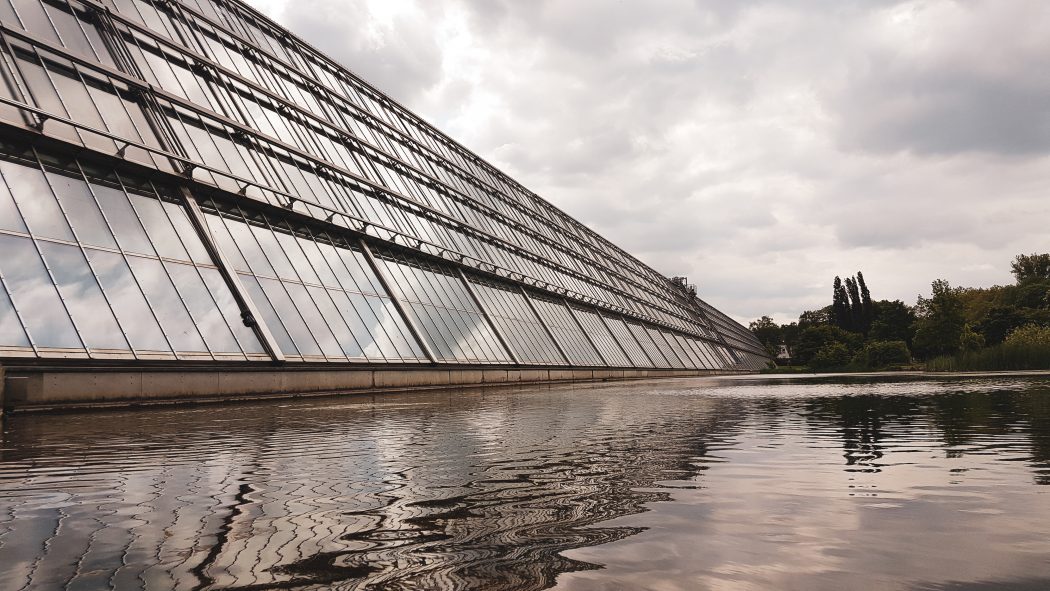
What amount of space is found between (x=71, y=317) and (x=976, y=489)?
14135 millimetres

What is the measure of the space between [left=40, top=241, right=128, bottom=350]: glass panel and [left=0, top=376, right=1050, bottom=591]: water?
6843 millimetres

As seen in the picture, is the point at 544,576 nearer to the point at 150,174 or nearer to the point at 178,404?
the point at 178,404

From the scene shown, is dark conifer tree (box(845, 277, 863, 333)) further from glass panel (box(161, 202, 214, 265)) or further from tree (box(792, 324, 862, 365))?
glass panel (box(161, 202, 214, 265))

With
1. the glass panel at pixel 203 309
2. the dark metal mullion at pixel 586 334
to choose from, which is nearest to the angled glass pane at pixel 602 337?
the dark metal mullion at pixel 586 334

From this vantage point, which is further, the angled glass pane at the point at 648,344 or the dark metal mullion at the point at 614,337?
the angled glass pane at the point at 648,344

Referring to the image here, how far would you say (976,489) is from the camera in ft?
11.6

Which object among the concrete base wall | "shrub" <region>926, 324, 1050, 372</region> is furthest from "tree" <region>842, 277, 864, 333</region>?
the concrete base wall

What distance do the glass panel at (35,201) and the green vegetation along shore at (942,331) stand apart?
3649 cm

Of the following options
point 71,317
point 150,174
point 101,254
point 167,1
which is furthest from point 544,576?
point 167,1

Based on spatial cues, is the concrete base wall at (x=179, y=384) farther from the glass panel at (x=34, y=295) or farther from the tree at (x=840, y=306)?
the tree at (x=840, y=306)

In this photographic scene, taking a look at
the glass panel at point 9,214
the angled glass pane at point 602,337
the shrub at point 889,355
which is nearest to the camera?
the glass panel at point 9,214

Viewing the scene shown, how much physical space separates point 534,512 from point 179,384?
42.7ft

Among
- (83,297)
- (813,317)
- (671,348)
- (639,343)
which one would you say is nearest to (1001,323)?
(671,348)

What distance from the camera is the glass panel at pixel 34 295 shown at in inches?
468
